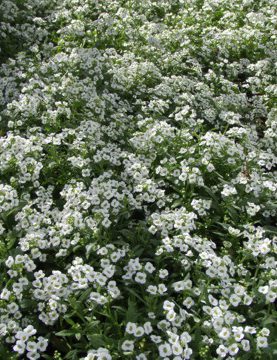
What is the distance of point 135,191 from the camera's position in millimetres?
4824

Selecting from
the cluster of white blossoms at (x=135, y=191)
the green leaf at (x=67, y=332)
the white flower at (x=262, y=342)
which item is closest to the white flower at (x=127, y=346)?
the cluster of white blossoms at (x=135, y=191)

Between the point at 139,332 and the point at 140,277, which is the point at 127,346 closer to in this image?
the point at 139,332

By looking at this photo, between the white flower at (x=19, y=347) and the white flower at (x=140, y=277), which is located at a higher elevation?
the white flower at (x=140, y=277)

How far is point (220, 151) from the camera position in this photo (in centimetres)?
515

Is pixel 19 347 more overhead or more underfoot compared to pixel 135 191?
more underfoot

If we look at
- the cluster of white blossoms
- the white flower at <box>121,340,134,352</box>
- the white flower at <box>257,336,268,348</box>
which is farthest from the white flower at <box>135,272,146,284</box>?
the white flower at <box>257,336,268,348</box>

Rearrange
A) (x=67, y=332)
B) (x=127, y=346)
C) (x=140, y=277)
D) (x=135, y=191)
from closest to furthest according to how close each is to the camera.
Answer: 1. (x=127, y=346)
2. (x=67, y=332)
3. (x=140, y=277)
4. (x=135, y=191)

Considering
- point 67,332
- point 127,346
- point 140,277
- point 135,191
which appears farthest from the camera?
point 135,191

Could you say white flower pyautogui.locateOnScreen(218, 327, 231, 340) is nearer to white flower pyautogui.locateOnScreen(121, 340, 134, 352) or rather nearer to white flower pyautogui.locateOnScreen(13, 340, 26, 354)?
white flower pyautogui.locateOnScreen(121, 340, 134, 352)

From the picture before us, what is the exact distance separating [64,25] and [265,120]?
3644 millimetres

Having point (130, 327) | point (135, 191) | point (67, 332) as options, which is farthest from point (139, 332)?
point (135, 191)

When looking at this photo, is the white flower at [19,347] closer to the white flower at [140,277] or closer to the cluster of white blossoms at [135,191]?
the cluster of white blossoms at [135,191]

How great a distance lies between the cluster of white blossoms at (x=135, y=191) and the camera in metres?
3.69

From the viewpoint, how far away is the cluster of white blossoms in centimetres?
369
